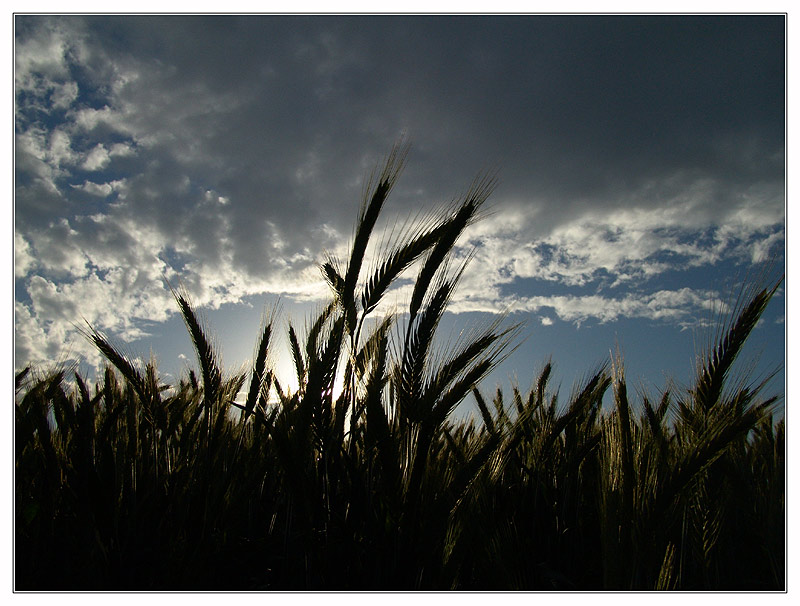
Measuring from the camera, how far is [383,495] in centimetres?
164

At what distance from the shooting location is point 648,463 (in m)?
1.27

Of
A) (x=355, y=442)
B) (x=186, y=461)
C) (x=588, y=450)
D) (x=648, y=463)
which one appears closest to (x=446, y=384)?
(x=355, y=442)

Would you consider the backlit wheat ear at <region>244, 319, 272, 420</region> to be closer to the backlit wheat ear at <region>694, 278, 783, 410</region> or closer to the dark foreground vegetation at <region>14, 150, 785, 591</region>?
the dark foreground vegetation at <region>14, 150, 785, 591</region>

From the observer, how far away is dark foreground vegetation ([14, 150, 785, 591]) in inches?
54.6

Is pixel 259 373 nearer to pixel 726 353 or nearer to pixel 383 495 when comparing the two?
pixel 383 495

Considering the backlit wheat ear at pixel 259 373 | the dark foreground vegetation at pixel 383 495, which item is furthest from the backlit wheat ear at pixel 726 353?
the backlit wheat ear at pixel 259 373

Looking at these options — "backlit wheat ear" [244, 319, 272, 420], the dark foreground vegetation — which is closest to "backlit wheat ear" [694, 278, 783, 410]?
the dark foreground vegetation

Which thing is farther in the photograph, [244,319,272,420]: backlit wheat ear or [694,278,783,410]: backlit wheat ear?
[244,319,272,420]: backlit wheat ear

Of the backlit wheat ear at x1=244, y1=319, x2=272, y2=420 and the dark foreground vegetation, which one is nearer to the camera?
the dark foreground vegetation

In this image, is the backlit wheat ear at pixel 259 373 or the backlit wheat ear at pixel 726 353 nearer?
the backlit wheat ear at pixel 726 353

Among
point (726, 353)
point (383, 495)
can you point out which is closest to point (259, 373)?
point (383, 495)

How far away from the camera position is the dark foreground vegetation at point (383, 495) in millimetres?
1387

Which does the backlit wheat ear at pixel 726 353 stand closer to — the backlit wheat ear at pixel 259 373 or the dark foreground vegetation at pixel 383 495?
the dark foreground vegetation at pixel 383 495

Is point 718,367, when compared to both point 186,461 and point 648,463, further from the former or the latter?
point 186,461
